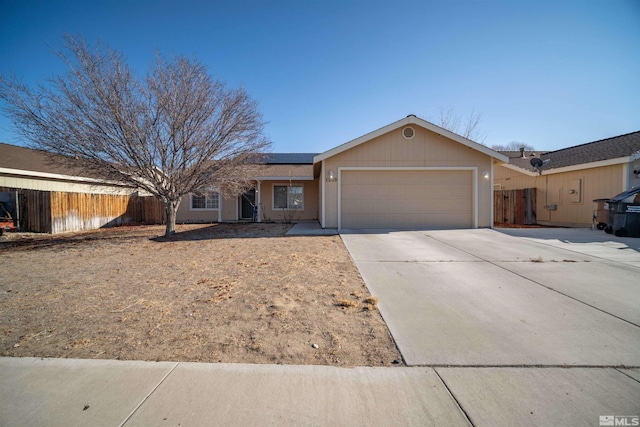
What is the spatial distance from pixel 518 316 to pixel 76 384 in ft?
14.7

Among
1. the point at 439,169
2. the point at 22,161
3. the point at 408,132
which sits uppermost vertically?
the point at 408,132

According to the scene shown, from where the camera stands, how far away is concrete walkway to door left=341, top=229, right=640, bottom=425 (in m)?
2.04

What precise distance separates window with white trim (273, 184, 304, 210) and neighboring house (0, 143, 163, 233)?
6773 millimetres

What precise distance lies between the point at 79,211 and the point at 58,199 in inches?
47.3

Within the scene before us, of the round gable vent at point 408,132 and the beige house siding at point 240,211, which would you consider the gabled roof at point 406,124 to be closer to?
the round gable vent at point 408,132

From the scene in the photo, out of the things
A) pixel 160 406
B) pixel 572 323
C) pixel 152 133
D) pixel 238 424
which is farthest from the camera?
pixel 152 133

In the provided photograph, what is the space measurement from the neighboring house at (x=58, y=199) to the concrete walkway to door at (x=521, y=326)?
31.4ft

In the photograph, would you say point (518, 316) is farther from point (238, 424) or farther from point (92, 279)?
point (92, 279)

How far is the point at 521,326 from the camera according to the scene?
122 inches

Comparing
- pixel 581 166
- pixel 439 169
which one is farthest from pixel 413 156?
pixel 581 166

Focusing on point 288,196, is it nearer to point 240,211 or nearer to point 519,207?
point 240,211

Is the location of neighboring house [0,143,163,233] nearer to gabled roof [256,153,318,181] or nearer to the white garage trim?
gabled roof [256,153,318,181]

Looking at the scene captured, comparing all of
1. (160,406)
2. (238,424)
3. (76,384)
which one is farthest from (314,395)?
(76,384)

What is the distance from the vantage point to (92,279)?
16.2ft
